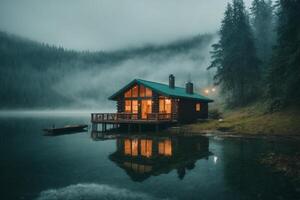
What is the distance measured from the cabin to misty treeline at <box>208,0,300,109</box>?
12663 millimetres

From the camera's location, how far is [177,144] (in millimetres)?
25906

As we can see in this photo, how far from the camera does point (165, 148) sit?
23.8 meters

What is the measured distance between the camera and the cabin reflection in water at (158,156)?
16.2 m

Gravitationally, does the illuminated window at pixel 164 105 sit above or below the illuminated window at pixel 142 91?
below

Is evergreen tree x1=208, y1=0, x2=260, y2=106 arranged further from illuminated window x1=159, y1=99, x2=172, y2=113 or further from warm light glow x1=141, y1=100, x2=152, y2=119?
warm light glow x1=141, y1=100, x2=152, y2=119

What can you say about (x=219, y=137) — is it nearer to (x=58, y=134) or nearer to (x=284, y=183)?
(x=284, y=183)

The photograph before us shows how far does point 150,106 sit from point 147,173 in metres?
25.0

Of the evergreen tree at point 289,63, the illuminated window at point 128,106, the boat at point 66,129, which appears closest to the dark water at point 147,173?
the evergreen tree at point 289,63

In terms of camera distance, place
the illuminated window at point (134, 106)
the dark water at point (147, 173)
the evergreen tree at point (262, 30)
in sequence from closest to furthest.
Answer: the dark water at point (147, 173) → the illuminated window at point (134, 106) → the evergreen tree at point (262, 30)

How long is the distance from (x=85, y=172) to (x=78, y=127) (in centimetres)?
2979

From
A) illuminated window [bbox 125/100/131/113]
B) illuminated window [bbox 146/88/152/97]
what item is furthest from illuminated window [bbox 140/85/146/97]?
illuminated window [bbox 125/100/131/113]

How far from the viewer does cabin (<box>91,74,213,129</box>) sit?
1473 inches

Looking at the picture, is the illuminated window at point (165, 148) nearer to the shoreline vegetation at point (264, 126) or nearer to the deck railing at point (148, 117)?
the shoreline vegetation at point (264, 126)

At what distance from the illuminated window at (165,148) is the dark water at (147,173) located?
0.08 feet
